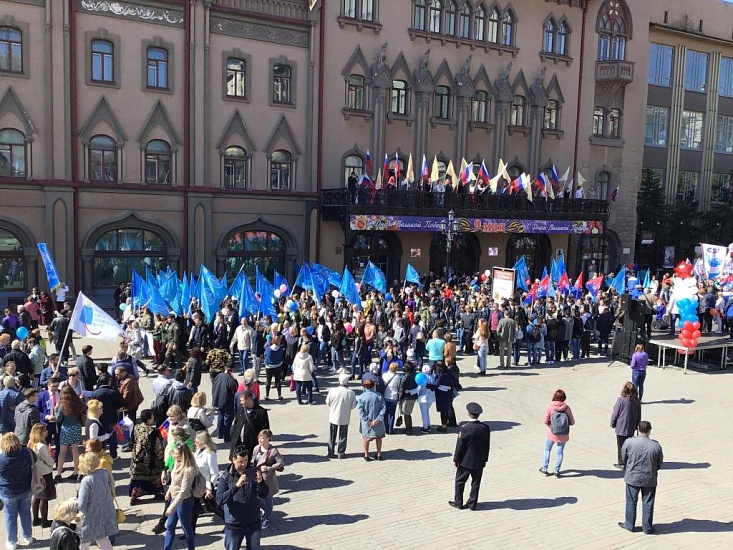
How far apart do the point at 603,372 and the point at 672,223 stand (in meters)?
27.4

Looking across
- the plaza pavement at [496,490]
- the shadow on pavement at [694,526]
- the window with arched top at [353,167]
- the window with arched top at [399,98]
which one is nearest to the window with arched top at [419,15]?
the window with arched top at [399,98]

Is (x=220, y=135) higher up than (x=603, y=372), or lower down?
higher up

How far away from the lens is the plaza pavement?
9094 mm

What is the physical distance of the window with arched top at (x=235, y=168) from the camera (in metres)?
30.0

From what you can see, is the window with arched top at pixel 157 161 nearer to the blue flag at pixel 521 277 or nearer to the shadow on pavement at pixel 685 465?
the blue flag at pixel 521 277

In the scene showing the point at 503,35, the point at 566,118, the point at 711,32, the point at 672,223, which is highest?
the point at 711,32

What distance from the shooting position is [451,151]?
116 ft

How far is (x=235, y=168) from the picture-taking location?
3028 cm

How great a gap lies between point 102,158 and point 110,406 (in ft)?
62.3

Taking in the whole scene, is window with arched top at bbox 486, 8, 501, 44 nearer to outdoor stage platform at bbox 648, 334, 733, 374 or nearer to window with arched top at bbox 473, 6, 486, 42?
window with arched top at bbox 473, 6, 486, 42

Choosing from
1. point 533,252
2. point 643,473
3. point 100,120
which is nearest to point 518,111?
point 533,252

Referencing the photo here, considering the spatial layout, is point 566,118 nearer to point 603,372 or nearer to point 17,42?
point 603,372

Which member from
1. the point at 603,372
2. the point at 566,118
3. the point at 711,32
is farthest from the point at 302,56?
the point at 711,32

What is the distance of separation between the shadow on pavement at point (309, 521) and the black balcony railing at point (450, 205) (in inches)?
841
